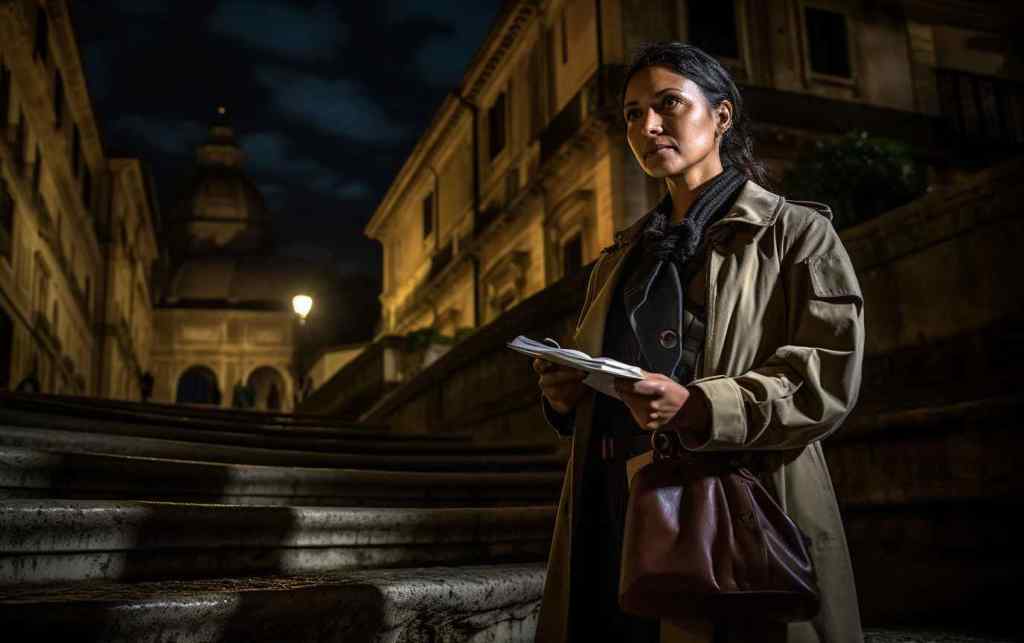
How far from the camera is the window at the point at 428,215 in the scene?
32.4m

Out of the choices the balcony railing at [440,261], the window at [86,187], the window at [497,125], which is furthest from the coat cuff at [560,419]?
the window at [86,187]

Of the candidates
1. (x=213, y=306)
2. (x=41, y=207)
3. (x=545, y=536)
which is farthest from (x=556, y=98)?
(x=213, y=306)

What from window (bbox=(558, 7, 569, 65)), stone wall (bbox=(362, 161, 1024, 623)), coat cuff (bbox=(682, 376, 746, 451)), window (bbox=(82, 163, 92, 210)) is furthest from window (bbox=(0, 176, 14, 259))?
coat cuff (bbox=(682, 376, 746, 451))

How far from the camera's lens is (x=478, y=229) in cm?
2662

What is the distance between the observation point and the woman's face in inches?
86.8

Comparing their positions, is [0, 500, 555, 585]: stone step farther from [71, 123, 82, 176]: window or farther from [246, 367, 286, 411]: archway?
[246, 367, 286, 411]: archway

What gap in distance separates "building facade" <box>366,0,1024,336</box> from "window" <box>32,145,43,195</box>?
11932 mm

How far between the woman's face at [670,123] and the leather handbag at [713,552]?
815mm

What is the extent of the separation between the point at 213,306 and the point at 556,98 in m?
38.0

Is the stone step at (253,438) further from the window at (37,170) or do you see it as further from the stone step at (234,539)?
the window at (37,170)

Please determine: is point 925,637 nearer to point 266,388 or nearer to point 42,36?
point 42,36

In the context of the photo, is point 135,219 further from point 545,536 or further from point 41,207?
point 545,536

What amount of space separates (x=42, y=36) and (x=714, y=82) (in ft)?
92.1

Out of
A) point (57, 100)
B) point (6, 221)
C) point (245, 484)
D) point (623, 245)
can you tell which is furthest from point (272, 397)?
point (623, 245)
